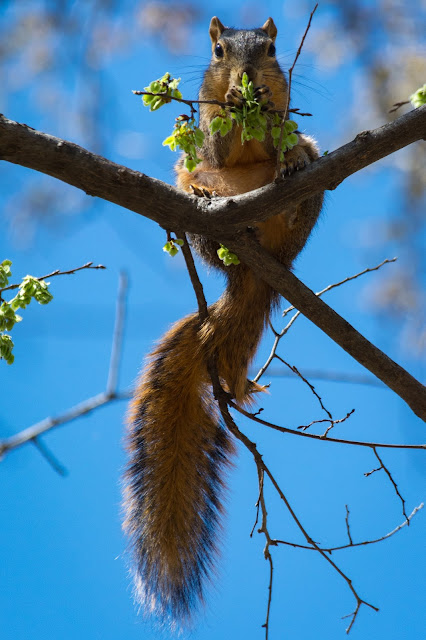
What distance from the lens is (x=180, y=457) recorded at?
2.59m

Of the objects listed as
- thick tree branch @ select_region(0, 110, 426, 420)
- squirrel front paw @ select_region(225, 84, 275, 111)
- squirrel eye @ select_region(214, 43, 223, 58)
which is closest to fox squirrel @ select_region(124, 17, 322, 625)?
squirrel front paw @ select_region(225, 84, 275, 111)

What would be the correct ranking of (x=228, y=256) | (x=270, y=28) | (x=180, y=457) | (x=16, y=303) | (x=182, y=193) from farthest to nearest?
(x=270, y=28), (x=180, y=457), (x=228, y=256), (x=182, y=193), (x=16, y=303)

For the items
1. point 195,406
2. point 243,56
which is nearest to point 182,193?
point 195,406

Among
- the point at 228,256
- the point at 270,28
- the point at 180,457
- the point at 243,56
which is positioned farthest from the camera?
the point at 270,28

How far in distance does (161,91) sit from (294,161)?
72 centimetres

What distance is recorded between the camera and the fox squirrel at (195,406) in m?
2.47

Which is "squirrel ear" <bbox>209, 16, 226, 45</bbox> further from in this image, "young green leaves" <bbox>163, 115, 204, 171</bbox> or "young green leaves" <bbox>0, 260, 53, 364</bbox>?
"young green leaves" <bbox>0, 260, 53, 364</bbox>

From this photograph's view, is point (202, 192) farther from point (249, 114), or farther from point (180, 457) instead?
point (180, 457)

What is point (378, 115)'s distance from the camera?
12.4 feet

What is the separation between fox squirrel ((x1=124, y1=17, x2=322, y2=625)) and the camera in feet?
8.11

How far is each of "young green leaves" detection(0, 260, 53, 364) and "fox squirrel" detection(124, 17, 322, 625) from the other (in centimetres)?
88

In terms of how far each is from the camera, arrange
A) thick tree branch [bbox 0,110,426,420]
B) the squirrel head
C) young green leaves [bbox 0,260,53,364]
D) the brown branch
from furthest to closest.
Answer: the squirrel head, the brown branch, thick tree branch [bbox 0,110,426,420], young green leaves [bbox 0,260,53,364]

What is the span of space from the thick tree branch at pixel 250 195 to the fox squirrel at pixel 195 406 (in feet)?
1.32

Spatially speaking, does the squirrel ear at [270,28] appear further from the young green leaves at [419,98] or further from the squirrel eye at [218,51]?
the young green leaves at [419,98]
